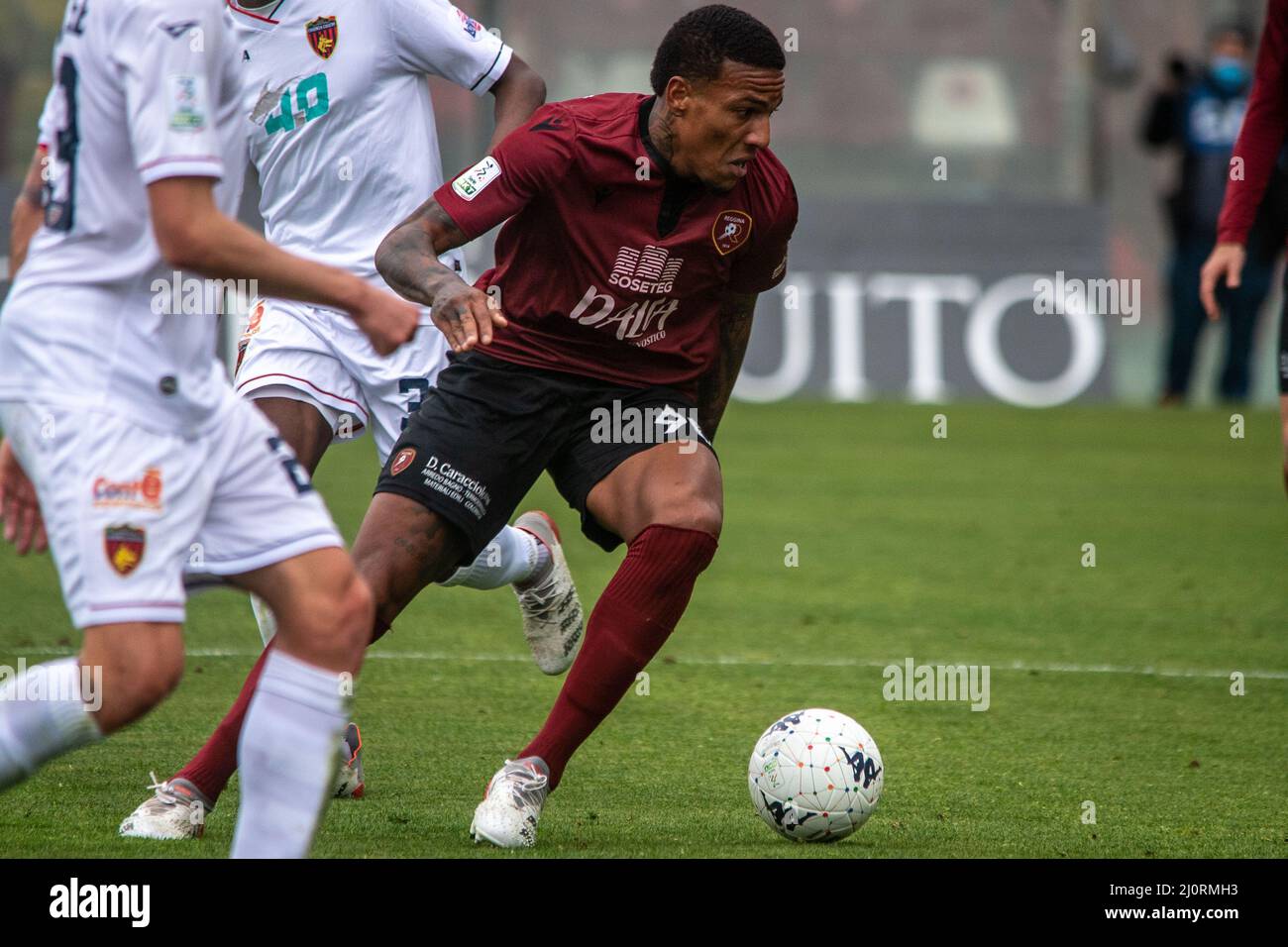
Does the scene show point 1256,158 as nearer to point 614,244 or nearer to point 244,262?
point 614,244

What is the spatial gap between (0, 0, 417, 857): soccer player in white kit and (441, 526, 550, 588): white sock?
201 centimetres

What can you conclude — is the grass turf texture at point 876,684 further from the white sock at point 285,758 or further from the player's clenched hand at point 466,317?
the player's clenched hand at point 466,317

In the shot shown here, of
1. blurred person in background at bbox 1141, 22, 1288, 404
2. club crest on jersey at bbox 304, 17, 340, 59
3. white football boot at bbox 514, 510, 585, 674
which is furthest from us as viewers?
blurred person in background at bbox 1141, 22, 1288, 404

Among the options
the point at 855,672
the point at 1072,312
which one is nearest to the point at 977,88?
the point at 1072,312

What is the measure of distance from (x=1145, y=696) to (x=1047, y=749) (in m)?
0.98

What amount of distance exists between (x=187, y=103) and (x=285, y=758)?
1136 mm

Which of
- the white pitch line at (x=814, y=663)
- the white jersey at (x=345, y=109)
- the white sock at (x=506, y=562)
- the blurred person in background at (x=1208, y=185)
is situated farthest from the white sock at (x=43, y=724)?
the blurred person in background at (x=1208, y=185)

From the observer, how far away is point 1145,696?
263 inches

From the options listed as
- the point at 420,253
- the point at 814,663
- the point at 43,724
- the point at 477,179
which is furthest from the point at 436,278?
the point at 814,663

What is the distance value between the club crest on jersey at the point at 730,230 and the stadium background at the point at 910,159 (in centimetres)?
1025

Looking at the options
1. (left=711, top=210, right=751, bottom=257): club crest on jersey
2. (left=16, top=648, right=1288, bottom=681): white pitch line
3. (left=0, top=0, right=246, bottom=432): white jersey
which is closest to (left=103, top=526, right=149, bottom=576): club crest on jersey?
(left=0, top=0, right=246, bottom=432): white jersey

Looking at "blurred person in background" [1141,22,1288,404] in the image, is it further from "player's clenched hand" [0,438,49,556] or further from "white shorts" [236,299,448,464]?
"player's clenched hand" [0,438,49,556]

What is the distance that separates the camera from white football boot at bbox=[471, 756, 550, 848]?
4.57 meters
